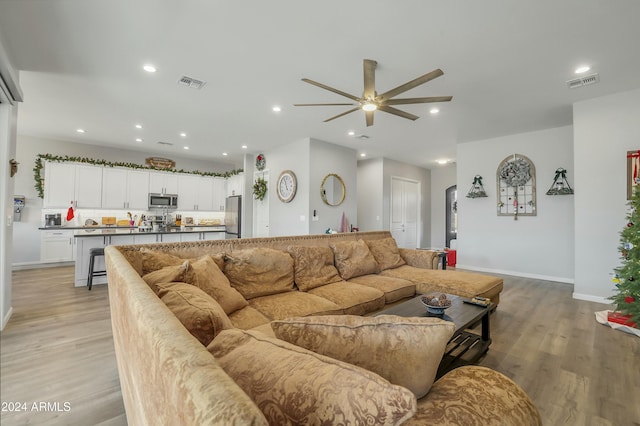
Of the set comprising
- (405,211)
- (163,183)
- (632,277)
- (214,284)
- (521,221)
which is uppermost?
(163,183)

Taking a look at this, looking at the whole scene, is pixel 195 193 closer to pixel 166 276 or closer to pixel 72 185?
pixel 72 185

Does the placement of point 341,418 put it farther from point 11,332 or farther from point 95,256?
point 95,256

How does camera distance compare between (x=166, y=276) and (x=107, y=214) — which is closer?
(x=166, y=276)

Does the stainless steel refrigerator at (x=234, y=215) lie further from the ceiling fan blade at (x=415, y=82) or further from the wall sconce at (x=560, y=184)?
the wall sconce at (x=560, y=184)

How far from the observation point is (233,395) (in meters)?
0.35

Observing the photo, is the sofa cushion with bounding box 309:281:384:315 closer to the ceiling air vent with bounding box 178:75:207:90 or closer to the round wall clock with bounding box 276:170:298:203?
the ceiling air vent with bounding box 178:75:207:90

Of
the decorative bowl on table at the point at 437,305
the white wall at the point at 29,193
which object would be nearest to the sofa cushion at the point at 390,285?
the decorative bowl on table at the point at 437,305

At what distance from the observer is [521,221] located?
5289 millimetres

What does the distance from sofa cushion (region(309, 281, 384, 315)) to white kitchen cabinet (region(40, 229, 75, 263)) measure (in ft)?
21.3

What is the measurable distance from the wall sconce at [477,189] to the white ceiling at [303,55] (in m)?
1.35

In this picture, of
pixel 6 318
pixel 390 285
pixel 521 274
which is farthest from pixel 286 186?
pixel 521 274

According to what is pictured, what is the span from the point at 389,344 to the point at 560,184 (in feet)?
19.0

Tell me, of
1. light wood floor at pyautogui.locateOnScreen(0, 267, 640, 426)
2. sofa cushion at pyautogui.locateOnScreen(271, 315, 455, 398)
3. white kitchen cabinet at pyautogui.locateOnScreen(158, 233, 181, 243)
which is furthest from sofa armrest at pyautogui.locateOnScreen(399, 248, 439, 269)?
white kitchen cabinet at pyautogui.locateOnScreen(158, 233, 181, 243)

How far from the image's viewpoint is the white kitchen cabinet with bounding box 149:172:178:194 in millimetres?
7187
